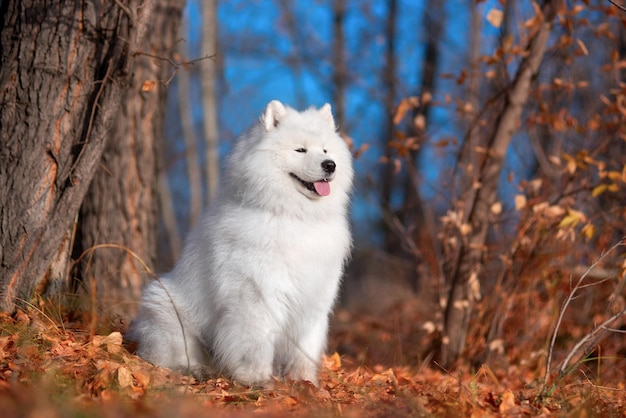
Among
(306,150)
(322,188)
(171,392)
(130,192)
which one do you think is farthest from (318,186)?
(130,192)

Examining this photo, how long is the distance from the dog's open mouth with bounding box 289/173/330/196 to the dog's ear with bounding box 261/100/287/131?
14.5 inches

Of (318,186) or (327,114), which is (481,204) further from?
(318,186)

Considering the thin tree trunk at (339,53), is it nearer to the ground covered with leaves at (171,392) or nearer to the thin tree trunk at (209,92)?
the thin tree trunk at (209,92)

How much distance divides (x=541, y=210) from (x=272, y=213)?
254 cm

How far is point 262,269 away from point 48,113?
184 centimetres

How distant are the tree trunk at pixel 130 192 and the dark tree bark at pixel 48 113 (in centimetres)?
95

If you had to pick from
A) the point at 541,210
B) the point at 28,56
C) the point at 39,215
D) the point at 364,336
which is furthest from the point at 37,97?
the point at 364,336

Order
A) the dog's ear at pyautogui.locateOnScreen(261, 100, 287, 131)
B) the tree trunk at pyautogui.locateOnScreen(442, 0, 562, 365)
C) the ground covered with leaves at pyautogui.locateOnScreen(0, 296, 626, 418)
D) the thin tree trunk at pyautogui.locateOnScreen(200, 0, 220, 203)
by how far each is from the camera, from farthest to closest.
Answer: the thin tree trunk at pyautogui.locateOnScreen(200, 0, 220, 203) < the tree trunk at pyautogui.locateOnScreen(442, 0, 562, 365) < the dog's ear at pyautogui.locateOnScreen(261, 100, 287, 131) < the ground covered with leaves at pyautogui.locateOnScreen(0, 296, 626, 418)

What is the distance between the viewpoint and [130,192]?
5.45 m

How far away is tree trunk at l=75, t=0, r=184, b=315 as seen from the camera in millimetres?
5297

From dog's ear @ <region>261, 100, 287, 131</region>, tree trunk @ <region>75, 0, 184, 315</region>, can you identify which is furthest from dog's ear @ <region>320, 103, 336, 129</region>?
tree trunk @ <region>75, 0, 184, 315</region>

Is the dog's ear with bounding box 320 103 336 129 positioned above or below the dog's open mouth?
above

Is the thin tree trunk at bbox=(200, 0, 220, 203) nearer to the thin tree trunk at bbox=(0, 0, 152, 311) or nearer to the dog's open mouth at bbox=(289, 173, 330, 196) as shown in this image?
the thin tree trunk at bbox=(0, 0, 152, 311)

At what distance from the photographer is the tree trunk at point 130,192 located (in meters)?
5.30
